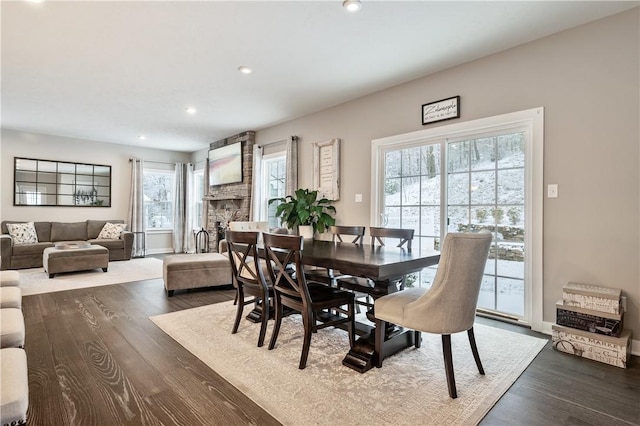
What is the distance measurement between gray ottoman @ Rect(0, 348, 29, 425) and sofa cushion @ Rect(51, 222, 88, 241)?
6566 mm

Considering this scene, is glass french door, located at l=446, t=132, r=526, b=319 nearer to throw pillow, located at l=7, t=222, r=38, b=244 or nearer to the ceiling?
the ceiling

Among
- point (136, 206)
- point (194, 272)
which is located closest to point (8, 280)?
point (194, 272)

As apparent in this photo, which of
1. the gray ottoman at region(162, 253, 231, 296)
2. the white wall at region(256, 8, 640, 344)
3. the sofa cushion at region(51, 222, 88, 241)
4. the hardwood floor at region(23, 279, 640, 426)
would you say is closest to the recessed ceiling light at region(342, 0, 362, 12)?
the white wall at region(256, 8, 640, 344)

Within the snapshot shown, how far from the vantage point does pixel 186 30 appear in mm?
2822

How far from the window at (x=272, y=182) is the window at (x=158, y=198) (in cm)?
358

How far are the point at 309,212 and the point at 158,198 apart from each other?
18.0 ft

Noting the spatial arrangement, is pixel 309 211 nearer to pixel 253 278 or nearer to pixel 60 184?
pixel 253 278

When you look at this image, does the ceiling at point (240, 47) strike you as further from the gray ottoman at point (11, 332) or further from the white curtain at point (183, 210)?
the white curtain at point (183, 210)

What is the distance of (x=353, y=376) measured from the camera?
6.77ft

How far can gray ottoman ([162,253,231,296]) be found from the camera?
13.2ft

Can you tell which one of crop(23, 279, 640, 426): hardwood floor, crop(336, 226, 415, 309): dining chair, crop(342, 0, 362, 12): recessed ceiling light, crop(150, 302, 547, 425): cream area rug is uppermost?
crop(342, 0, 362, 12): recessed ceiling light

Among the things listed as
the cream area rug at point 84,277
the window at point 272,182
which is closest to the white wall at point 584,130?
the window at point 272,182

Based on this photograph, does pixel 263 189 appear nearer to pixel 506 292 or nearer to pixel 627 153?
pixel 506 292

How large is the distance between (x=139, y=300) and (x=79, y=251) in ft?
7.53
